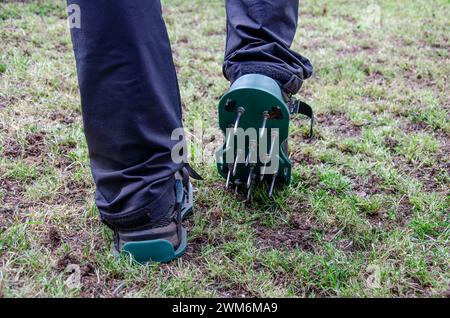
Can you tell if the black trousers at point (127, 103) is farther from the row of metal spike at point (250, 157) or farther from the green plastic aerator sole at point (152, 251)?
the row of metal spike at point (250, 157)

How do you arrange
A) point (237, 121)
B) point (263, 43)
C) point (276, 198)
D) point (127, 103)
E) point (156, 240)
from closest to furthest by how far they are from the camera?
1. point (127, 103)
2. point (156, 240)
3. point (237, 121)
4. point (263, 43)
5. point (276, 198)

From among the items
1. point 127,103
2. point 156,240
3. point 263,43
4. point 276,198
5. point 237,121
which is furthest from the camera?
point 276,198

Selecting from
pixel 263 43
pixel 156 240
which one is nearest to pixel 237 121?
pixel 263 43

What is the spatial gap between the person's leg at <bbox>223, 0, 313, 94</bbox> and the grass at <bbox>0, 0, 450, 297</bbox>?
0.45 m

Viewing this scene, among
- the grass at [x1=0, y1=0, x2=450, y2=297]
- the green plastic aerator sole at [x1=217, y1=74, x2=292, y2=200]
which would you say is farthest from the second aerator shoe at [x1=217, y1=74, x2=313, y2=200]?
the grass at [x1=0, y1=0, x2=450, y2=297]

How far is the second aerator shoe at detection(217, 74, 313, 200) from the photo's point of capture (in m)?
1.51

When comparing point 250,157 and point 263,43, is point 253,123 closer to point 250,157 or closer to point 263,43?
point 250,157

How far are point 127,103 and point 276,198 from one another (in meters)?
0.76

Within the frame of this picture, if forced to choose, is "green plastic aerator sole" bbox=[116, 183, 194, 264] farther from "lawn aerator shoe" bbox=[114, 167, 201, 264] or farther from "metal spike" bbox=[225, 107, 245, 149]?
"metal spike" bbox=[225, 107, 245, 149]

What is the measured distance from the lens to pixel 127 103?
4.15 ft

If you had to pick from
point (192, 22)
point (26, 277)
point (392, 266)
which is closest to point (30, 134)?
point (26, 277)

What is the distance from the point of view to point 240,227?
1.67 m

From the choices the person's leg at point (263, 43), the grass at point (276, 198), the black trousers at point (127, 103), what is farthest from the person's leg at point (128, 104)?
the person's leg at point (263, 43)

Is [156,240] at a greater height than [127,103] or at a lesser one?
lesser
